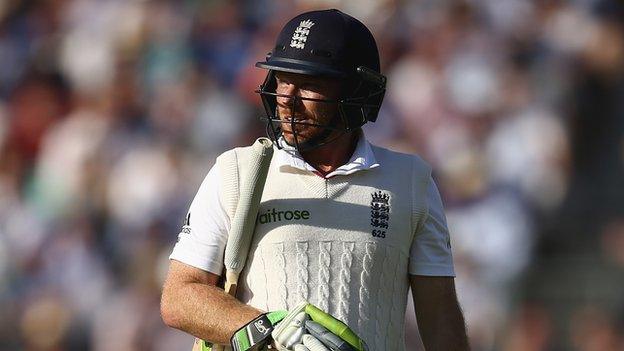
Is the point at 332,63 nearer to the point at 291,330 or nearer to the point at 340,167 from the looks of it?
the point at 340,167

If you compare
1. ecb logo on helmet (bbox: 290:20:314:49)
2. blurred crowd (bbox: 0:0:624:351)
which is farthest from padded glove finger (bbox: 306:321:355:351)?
blurred crowd (bbox: 0:0:624:351)

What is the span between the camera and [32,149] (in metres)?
9.17

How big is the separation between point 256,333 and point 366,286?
456 mm

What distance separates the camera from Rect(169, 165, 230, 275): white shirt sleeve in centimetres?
364

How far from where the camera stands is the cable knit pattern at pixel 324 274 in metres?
3.57

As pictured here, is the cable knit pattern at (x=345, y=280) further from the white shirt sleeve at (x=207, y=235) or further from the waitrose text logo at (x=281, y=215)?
the white shirt sleeve at (x=207, y=235)

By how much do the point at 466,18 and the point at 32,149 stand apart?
3330 millimetres

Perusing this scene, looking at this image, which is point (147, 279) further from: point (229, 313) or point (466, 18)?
point (229, 313)

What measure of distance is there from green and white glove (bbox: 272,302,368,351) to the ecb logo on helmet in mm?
822

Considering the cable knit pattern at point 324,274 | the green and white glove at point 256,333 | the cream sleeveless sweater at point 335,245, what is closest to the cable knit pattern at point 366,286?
the cream sleeveless sweater at point 335,245

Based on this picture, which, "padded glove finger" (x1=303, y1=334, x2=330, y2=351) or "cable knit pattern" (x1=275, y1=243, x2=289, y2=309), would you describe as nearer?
"padded glove finger" (x1=303, y1=334, x2=330, y2=351)

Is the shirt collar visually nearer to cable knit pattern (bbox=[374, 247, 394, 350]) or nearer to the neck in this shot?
the neck

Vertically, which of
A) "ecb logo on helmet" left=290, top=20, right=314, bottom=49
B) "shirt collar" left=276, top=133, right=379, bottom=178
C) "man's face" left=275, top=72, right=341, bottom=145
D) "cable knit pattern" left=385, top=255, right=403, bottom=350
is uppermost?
"ecb logo on helmet" left=290, top=20, right=314, bottom=49

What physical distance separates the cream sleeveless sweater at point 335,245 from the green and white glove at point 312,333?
23 cm
